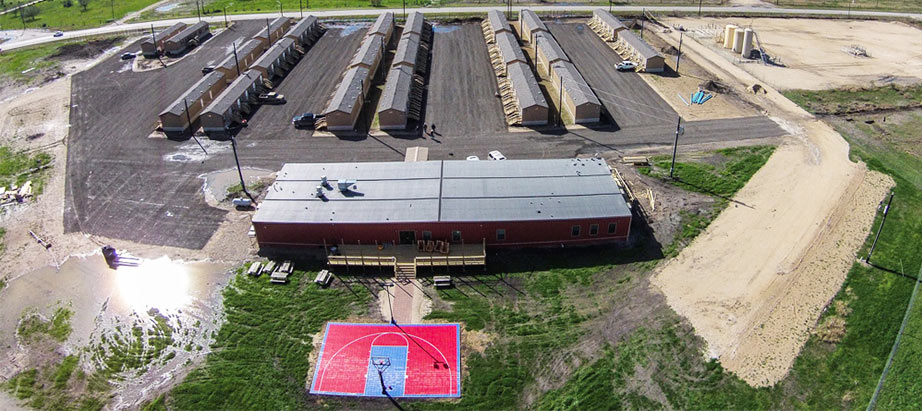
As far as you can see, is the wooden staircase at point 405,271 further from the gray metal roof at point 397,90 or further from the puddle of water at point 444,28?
the puddle of water at point 444,28

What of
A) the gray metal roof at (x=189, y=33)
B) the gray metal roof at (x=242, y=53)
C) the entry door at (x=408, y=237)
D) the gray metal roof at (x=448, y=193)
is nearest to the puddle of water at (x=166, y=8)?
the gray metal roof at (x=189, y=33)

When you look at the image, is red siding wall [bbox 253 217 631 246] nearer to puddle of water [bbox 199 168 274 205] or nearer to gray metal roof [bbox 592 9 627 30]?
puddle of water [bbox 199 168 274 205]

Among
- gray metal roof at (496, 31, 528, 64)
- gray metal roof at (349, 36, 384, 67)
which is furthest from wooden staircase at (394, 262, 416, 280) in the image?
gray metal roof at (496, 31, 528, 64)

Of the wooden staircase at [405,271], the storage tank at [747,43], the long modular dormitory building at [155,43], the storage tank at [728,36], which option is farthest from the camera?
the storage tank at [728,36]

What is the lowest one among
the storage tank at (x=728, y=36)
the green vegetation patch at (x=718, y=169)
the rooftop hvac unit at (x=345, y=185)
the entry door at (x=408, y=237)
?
the entry door at (x=408, y=237)

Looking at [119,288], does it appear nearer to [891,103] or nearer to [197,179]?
[197,179]

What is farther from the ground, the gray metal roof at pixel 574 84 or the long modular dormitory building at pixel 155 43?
the long modular dormitory building at pixel 155 43

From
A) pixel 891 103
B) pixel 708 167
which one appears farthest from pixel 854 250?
pixel 891 103
